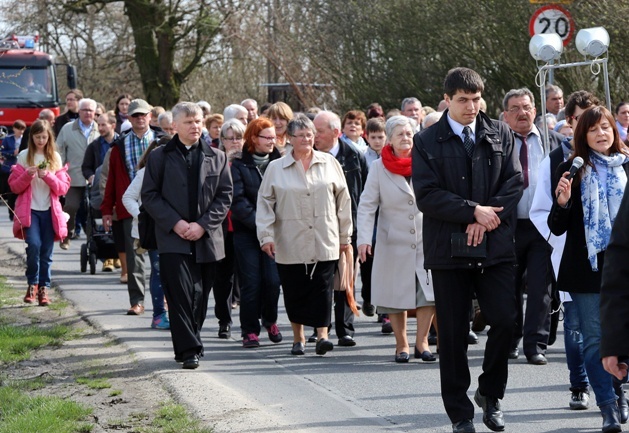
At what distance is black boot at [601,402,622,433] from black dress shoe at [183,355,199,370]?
3.18 m

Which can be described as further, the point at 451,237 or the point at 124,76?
the point at 124,76

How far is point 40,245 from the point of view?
1314cm

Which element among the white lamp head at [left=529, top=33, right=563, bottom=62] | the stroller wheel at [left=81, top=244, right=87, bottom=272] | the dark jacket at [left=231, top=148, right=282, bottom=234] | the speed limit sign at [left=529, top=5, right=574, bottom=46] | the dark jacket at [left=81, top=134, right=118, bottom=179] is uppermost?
the speed limit sign at [left=529, top=5, right=574, bottom=46]

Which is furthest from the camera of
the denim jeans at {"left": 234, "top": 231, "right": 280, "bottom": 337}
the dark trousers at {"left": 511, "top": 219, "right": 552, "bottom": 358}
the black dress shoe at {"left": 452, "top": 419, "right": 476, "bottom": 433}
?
the denim jeans at {"left": 234, "top": 231, "right": 280, "bottom": 337}

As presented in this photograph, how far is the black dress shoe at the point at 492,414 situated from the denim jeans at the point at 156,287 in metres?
4.94

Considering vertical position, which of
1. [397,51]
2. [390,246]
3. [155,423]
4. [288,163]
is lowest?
[155,423]

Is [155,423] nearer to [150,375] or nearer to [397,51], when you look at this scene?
[150,375]

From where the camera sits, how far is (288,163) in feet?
32.9

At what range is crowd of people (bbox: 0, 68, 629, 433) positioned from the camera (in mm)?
7113

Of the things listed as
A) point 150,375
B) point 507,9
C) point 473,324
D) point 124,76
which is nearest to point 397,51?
point 507,9

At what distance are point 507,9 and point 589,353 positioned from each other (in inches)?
520

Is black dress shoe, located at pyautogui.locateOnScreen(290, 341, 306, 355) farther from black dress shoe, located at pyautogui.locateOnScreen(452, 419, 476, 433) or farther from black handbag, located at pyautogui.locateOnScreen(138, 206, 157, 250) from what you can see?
black dress shoe, located at pyautogui.locateOnScreen(452, 419, 476, 433)

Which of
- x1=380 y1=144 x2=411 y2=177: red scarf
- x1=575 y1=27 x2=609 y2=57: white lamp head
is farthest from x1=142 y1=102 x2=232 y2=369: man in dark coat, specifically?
Result: x1=575 y1=27 x2=609 y2=57: white lamp head

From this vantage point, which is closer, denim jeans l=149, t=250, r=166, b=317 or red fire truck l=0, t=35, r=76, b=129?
denim jeans l=149, t=250, r=166, b=317
